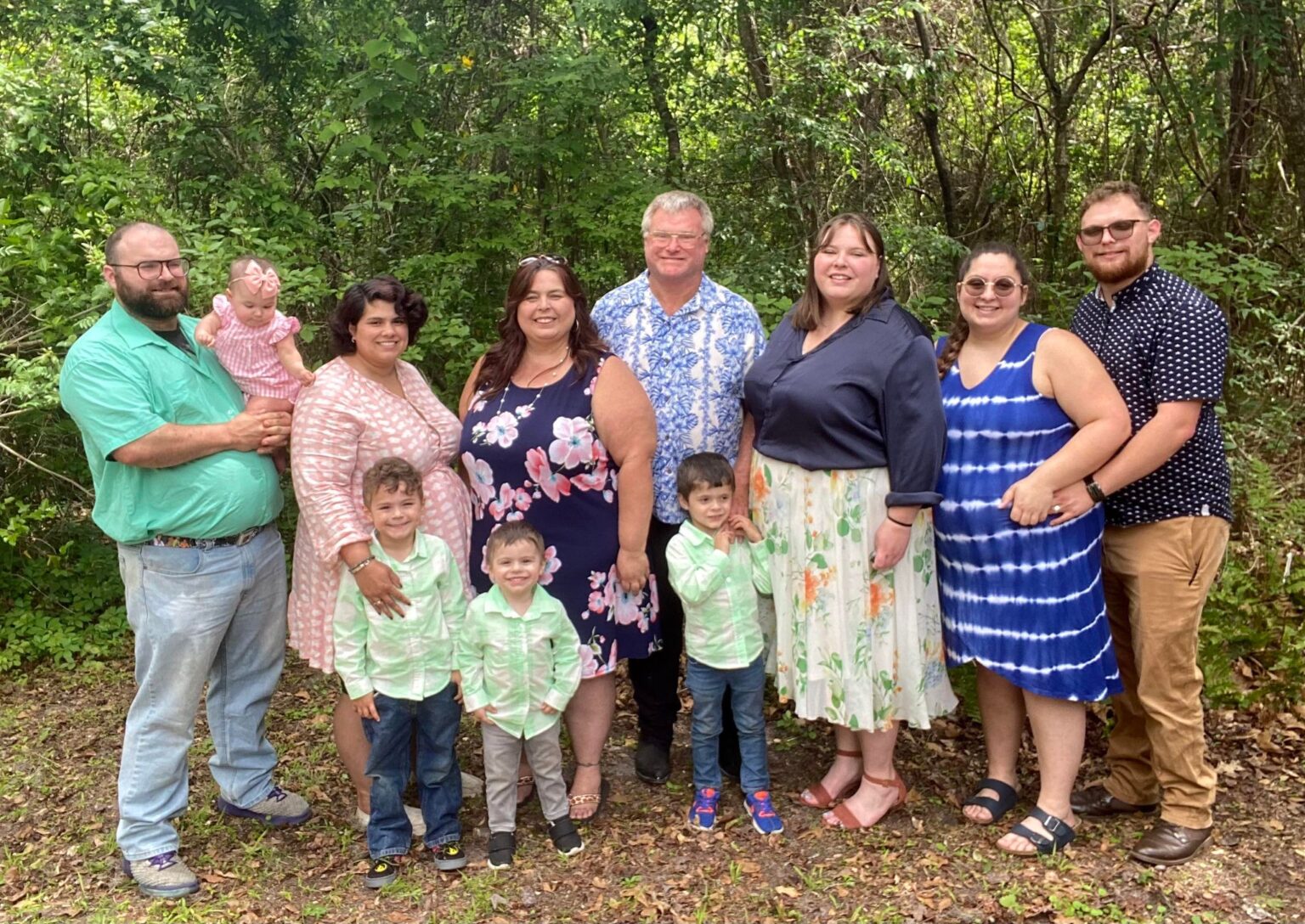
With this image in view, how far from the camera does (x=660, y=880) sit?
11.6 ft

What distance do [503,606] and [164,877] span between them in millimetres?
1490

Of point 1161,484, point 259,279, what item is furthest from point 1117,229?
point 259,279

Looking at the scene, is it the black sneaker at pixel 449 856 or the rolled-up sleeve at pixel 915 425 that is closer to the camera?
the rolled-up sleeve at pixel 915 425

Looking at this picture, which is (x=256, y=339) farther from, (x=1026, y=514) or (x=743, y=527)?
(x=1026, y=514)

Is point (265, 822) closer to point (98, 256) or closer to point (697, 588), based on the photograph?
point (697, 588)

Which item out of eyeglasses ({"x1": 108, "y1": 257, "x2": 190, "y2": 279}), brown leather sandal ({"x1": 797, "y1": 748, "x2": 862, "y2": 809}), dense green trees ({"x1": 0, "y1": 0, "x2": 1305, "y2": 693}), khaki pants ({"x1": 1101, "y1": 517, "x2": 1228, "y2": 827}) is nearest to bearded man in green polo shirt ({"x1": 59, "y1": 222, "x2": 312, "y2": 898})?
eyeglasses ({"x1": 108, "y1": 257, "x2": 190, "y2": 279})

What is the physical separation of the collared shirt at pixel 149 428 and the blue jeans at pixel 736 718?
1.69 m

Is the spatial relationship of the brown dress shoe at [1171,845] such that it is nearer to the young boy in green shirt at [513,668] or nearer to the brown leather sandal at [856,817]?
the brown leather sandal at [856,817]

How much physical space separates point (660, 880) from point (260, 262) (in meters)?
2.55

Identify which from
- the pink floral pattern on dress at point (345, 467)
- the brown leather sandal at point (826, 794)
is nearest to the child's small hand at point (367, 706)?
the pink floral pattern on dress at point (345, 467)

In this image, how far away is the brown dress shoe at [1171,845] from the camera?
346cm

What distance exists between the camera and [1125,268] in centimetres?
334

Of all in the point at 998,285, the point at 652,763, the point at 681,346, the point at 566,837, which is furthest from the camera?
the point at 652,763

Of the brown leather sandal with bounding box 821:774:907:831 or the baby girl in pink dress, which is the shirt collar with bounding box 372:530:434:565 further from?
the brown leather sandal with bounding box 821:774:907:831
